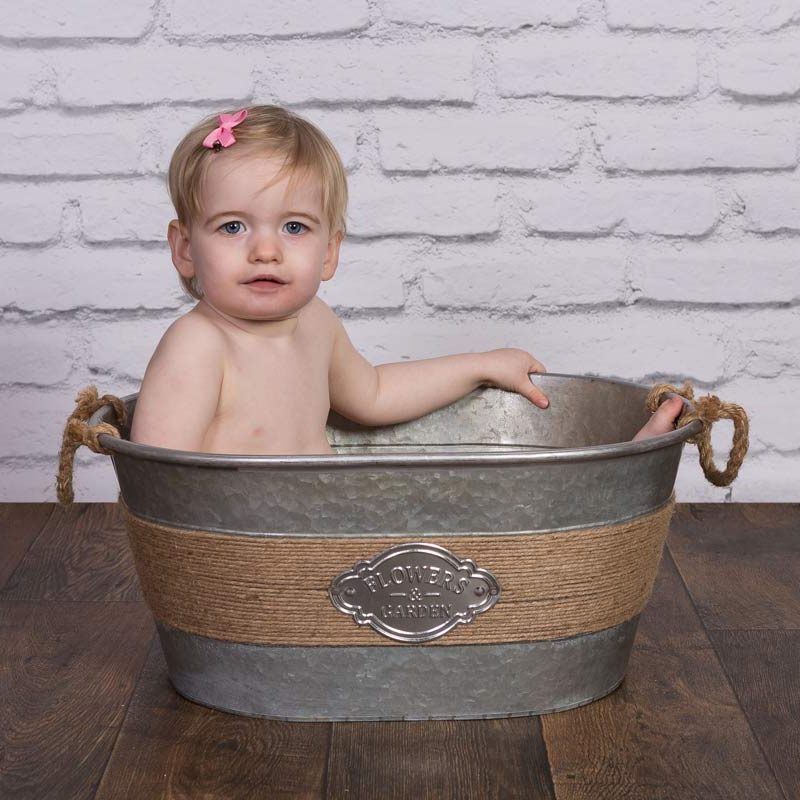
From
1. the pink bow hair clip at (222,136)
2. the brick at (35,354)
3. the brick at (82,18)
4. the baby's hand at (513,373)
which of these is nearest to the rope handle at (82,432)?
the pink bow hair clip at (222,136)

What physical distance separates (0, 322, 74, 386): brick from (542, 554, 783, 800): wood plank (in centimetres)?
82

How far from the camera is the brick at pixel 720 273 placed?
1553 mm

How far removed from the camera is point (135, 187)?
5.02 feet

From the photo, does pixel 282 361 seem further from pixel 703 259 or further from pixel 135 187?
pixel 703 259

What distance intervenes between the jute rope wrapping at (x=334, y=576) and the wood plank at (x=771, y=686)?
0.15 meters

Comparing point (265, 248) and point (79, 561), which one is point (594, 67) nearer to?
point (265, 248)

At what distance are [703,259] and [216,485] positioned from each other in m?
0.84

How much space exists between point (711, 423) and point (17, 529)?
879 millimetres

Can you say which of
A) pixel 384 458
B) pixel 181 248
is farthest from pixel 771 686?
pixel 181 248

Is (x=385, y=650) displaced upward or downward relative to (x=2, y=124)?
downward

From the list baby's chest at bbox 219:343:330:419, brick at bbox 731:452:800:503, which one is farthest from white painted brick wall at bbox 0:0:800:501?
baby's chest at bbox 219:343:330:419

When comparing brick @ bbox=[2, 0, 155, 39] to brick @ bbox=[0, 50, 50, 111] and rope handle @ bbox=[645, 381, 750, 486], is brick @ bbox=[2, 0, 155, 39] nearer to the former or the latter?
brick @ bbox=[0, 50, 50, 111]

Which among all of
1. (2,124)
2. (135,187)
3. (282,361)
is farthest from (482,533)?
(2,124)

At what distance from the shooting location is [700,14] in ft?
4.92
